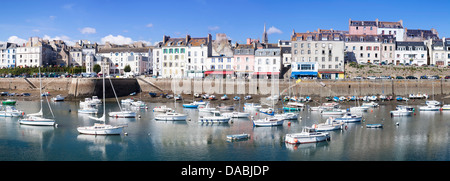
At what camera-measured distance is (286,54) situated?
71750 mm

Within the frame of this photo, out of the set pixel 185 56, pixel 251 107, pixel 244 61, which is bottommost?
pixel 251 107

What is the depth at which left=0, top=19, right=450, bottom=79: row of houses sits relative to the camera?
6531 centimetres

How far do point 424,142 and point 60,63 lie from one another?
79967 millimetres

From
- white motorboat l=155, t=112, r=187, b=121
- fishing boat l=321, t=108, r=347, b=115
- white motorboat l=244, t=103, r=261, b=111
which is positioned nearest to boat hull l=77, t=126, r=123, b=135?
white motorboat l=155, t=112, r=187, b=121

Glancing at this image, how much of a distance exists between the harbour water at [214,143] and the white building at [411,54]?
3277 cm

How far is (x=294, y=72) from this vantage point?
213 feet

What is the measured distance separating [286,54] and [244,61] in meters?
8.96

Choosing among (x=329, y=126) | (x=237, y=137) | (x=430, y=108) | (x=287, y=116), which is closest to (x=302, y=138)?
(x=237, y=137)

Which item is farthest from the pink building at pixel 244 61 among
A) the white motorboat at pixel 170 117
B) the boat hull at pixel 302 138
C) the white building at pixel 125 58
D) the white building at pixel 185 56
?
the boat hull at pixel 302 138

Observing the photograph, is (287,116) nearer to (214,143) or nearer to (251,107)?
(251,107)

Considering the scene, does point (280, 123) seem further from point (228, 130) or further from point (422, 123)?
point (422, 123)

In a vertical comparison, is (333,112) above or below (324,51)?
below

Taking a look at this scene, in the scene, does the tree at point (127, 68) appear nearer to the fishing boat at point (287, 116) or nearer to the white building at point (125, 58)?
the white building at point (125, 58)
